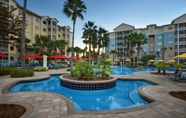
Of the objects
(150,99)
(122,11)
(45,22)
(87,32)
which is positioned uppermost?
(45,22)

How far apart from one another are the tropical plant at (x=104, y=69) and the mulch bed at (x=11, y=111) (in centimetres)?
660

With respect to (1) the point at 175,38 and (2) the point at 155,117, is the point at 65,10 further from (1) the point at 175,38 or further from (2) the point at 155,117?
(1) the point at 175,38

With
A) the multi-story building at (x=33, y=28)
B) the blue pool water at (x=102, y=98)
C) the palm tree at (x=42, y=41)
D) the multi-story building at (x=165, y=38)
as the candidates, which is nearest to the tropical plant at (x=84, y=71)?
the blue pool water at (x=102, y=98)

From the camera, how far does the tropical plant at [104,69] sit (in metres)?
9.53

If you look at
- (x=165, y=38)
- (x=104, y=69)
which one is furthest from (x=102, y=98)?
(x=165, y=38)

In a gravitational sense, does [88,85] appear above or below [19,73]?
below

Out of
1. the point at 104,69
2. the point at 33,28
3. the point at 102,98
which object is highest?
the point at 33,28

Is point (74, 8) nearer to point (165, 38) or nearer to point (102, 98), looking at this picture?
point (102, 98)

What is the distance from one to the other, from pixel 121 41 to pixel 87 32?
2755 cm

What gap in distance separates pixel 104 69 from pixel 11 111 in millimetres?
7110

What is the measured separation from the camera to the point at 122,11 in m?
18.8

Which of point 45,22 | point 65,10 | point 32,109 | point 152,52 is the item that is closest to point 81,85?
point 32,109

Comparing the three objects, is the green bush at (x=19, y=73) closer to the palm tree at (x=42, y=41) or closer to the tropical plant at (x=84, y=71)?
the tropical plant at (x=84, y=71)

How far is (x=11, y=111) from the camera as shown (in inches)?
149
